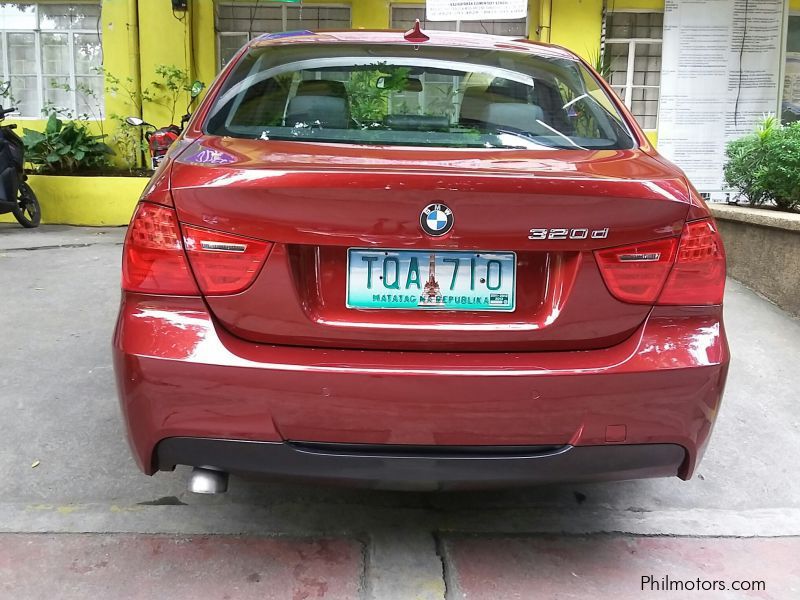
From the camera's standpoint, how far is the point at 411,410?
1.77 m

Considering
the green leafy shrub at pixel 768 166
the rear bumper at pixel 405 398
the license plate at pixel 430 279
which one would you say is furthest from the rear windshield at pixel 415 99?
the green leafy shrub at pixel 768 166

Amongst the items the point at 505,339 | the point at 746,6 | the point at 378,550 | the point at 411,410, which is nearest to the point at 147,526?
the point at 378,550

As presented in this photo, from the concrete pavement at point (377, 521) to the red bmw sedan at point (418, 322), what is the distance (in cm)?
46

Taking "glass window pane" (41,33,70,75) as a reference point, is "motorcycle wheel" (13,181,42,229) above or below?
below

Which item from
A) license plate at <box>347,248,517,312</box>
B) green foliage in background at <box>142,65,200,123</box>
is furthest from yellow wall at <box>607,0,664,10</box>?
license plate at <box>347,248,517,312</box>

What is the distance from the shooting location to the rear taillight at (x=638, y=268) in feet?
5.99

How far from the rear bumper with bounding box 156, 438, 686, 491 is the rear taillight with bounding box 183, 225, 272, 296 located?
0.38 m

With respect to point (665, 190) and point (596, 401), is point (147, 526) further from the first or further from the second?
point (665, 190)

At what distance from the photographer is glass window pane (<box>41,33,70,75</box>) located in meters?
9.48

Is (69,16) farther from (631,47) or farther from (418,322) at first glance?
(418,322)

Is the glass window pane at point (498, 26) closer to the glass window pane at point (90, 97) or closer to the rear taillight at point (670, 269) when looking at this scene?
the glass window pane at point (90, 97)

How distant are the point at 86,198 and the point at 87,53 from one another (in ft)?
7.58

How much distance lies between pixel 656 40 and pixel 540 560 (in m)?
8.70

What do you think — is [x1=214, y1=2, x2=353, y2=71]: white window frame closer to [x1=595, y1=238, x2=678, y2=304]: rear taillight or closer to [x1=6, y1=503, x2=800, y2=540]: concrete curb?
[x1=6, y1=503, x2=800, y2=540]: concrete curb
